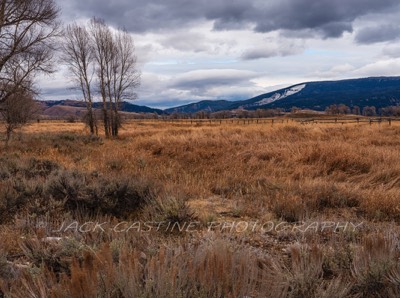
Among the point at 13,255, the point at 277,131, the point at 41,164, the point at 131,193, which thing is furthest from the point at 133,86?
the point at 13,255

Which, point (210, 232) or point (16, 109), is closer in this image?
point (210, 232)

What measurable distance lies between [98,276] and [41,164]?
8.03 metres

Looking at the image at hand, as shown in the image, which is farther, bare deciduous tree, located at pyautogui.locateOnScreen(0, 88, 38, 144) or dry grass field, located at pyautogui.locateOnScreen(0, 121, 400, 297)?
bare deciduous tree, located at pyautogui.locateOnScreen(0, 88, 38, 144)

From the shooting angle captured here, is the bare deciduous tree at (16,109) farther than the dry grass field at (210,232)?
Yes

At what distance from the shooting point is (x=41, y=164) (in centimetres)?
917

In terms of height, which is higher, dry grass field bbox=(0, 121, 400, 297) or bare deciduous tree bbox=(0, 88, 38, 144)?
bare deciduous tree bbox=(0, 88, 38, 144)

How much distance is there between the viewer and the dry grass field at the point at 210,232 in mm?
2084

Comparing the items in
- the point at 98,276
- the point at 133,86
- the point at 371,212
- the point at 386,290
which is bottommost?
the point at 371,212

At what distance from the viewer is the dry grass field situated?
2084mm

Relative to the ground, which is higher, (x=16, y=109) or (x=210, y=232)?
(x=16, y=109)

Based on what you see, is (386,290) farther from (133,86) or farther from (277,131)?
(133,86)

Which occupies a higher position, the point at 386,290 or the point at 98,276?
the point at 98,276

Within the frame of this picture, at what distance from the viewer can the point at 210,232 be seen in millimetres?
3662

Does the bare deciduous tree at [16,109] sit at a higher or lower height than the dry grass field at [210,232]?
higher
